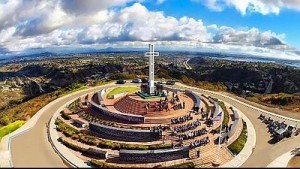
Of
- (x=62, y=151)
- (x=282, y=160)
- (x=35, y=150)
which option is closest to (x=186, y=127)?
(x=282, y=160)

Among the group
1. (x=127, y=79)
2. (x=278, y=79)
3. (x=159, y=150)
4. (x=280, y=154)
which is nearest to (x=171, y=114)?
(x=159, y=150)

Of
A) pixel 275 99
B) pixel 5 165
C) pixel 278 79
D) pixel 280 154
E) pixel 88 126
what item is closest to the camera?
pixel 5 165

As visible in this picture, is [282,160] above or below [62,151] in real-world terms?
below

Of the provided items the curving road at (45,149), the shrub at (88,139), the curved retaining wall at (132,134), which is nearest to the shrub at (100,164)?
the curving road at (45,149)

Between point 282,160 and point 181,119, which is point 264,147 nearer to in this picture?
point 282,160

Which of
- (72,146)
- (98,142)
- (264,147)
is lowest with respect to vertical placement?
(264,147)

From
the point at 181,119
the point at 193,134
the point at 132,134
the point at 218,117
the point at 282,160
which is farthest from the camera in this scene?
the point at 218,117

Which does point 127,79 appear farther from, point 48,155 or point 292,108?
point 48,155
